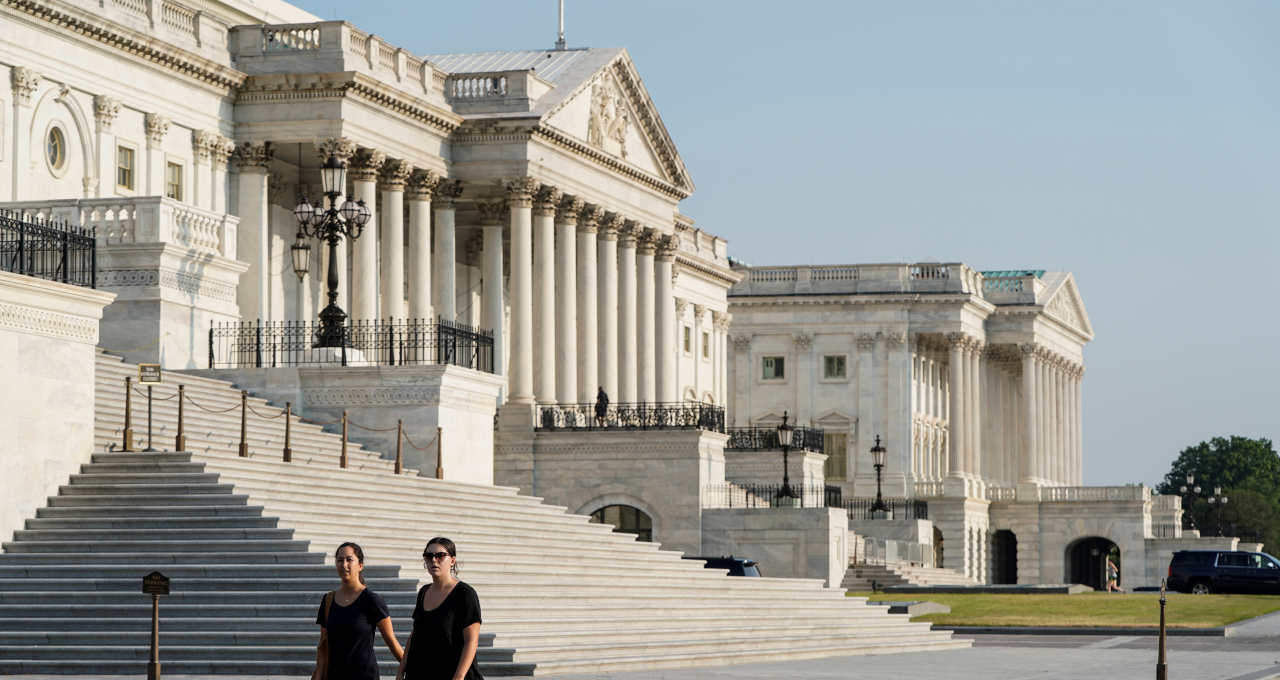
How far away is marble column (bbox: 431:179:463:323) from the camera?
74812 millimetres

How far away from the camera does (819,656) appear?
132ft

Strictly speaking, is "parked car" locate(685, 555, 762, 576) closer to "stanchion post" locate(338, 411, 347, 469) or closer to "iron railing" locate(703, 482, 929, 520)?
"stanchion post" locate(338, 411, 347, 469)

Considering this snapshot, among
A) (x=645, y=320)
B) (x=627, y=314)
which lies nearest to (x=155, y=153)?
(x=627, y=314)

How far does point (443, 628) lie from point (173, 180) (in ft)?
161

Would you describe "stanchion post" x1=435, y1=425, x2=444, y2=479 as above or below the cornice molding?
below

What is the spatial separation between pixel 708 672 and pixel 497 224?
4534 centimetres

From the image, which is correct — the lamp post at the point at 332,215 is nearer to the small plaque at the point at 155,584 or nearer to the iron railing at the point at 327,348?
the iron railing at the point at 327,348

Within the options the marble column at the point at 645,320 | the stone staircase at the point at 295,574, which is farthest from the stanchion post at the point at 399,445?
the marble column at the point at 645,320

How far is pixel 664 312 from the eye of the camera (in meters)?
89.2

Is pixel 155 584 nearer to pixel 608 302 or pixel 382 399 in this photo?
pixel 382 399

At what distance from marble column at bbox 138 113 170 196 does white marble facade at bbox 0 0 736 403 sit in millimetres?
85

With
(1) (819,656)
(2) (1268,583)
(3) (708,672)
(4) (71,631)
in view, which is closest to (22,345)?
(4) (71,631)

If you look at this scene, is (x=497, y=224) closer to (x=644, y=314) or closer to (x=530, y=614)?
(x=644, y=314)

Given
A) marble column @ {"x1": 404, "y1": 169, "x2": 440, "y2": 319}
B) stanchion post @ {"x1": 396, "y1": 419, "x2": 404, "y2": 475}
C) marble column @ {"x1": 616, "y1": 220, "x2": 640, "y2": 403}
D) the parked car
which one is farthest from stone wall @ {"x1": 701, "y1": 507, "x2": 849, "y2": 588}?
stanchion post @ {"x1": 396, "y1": 419, "x2": 404, "y2": 475}
